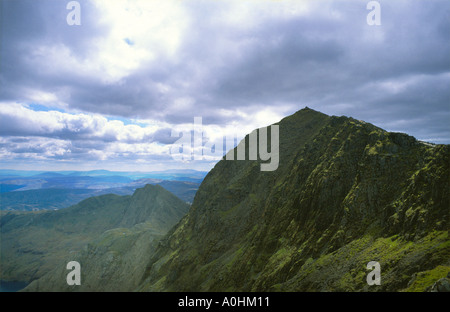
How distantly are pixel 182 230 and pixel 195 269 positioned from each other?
30596mm

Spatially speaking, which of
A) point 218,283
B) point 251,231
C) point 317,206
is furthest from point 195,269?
point 317,206

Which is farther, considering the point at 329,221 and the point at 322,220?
the point at 322,220

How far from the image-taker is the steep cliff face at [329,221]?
143 feet

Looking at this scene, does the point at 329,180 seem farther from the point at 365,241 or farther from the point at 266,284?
the point at 266,284

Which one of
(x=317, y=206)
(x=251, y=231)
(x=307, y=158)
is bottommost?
(x=251, y=231)

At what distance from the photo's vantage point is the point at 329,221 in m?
60.7

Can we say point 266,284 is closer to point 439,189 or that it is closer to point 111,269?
point 439,189

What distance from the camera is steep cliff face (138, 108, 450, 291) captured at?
4366 cm

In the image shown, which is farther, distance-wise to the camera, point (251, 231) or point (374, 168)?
point (251, 231)

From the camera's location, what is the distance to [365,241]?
50531 mm

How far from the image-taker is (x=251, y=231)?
85.3 meters

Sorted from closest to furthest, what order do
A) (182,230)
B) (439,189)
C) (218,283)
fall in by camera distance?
(439,189) < (218,283) < (182,230)
